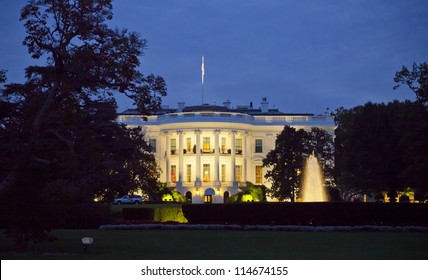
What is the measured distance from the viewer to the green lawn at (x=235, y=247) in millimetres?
19625

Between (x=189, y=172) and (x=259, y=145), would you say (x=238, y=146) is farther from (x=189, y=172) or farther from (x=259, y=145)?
(x=189, y=172)

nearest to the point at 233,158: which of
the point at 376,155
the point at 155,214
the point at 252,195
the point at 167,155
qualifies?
the point at 167,155

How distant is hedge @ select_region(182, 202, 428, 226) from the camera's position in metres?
33.8

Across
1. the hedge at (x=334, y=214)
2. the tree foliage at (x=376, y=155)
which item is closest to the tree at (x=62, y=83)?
the hedge at (x=334, y=214)

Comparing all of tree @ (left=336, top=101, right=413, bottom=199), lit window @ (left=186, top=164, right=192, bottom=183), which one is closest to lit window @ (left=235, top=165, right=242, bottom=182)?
lit window @ (left=186, top=164, right=192, bottom=183)

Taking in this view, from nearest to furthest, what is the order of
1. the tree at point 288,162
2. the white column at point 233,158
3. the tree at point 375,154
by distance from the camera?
the tree at point 375,154
the tree at point 288,162
the white column at point 233,158

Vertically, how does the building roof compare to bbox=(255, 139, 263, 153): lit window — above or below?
above

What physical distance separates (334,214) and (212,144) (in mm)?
59261

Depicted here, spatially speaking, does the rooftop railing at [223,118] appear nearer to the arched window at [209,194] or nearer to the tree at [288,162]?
the arched window at [209,194]

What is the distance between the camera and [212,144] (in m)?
92.9

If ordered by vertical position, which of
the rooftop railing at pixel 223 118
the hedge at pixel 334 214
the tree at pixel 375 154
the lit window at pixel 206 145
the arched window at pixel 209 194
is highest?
the rooftop railing at pixel 223 118

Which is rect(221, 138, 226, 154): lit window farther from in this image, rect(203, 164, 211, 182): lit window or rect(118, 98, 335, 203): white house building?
rect(203, 164, 211, 182): lit window

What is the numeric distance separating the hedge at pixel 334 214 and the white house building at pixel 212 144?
53911mm

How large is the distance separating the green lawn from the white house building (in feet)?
201
